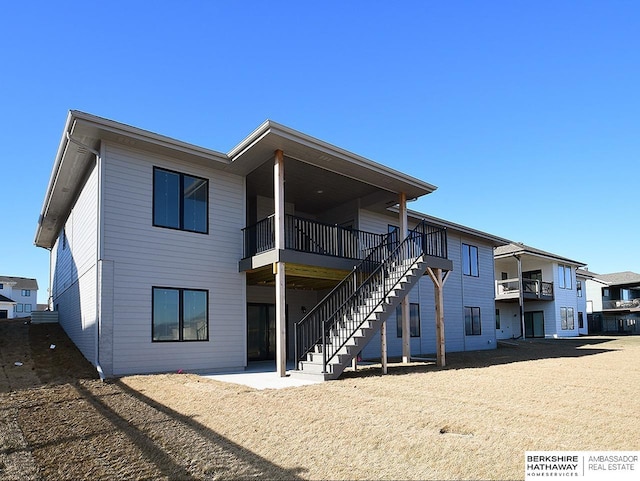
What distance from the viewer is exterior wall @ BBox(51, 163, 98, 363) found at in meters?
11.2

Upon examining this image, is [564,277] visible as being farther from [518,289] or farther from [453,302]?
[453,302]

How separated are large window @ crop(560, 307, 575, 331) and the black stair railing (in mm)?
23120

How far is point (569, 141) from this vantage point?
16688 millimetres

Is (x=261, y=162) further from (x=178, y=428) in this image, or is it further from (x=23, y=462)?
(x=23, y=462)

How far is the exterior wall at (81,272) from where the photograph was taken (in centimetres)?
1125

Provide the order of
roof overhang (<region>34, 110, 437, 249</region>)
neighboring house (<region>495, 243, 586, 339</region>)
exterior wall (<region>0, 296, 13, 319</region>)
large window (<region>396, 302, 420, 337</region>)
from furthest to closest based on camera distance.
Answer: exterior wall (<region>0, 296, 13, 319</region>) < neighboring house (<region>495, 243, 586, 339</region>) < large window (<region>396, 302, 420, 337</region>) < roof overhang (<region>34, 110, 437, 249</region>)

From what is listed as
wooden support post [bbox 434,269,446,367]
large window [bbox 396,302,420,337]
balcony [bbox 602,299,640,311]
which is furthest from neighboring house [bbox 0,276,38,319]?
balcony [bbox 602,299,640,311]

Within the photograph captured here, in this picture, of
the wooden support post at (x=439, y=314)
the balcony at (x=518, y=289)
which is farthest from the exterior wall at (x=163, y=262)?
the balcony at (x=518, y=289)

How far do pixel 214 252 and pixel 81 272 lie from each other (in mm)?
4035

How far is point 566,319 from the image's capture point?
32.8 metres

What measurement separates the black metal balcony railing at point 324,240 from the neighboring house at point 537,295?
1724cm

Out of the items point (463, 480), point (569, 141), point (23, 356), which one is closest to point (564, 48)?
point (569, 141)

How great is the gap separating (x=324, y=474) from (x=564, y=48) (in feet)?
43.5

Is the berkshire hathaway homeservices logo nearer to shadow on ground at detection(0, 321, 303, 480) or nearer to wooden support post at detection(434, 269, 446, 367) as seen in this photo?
shadow on ground at detection(0, 321, 303, 480)
